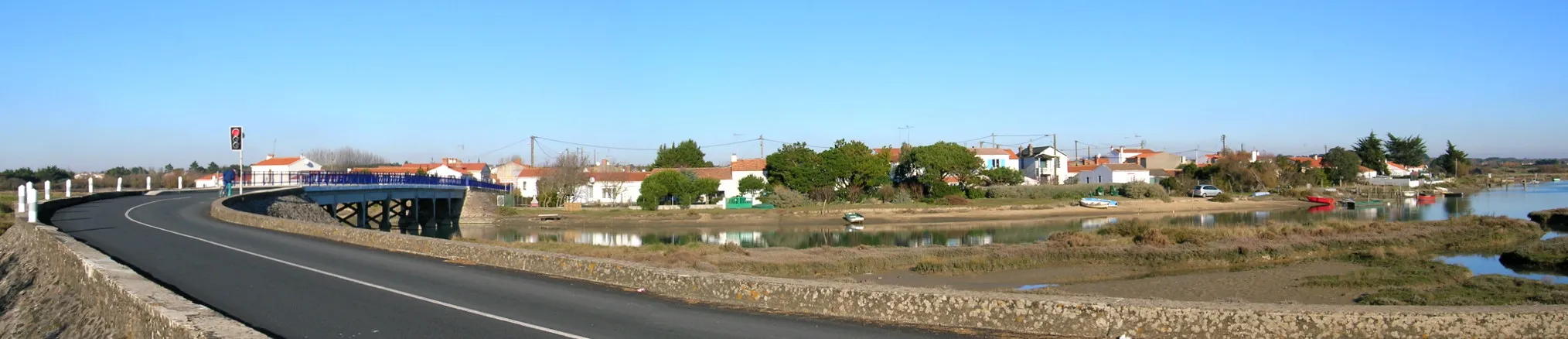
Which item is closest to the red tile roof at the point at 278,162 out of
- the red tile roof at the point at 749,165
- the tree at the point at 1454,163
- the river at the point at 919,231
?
the river at the point at 919,231

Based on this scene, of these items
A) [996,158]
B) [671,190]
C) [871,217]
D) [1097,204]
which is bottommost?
[871,217]

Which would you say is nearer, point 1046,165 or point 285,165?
point 285,165

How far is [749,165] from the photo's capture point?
284 feet

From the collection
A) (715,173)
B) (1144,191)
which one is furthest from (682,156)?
(1144,191)

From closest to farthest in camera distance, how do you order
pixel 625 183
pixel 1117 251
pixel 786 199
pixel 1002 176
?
pixel 1117 251
pixel 786 199
pixel 625 183
pixel 1002 176

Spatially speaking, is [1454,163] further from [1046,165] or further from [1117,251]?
[1117,251]

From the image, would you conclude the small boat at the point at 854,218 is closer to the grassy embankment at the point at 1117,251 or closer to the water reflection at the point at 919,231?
the water reflection at the point at 919,231

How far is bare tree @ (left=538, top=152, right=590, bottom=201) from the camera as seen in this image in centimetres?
7762

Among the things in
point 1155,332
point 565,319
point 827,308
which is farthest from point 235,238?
Answer: point 1155,332

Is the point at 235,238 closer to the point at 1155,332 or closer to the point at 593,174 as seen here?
the point at 1155,332

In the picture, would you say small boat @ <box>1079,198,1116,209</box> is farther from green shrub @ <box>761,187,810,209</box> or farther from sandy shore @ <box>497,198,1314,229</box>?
green shrub @ <box>761,187,810,209</box>

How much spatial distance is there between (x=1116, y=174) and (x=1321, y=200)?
17118mm

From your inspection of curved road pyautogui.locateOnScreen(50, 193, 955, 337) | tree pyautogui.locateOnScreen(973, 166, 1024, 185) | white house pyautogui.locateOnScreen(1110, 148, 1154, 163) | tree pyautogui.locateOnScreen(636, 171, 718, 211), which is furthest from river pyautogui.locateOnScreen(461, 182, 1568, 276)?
white house pyautogui.locateOnScreen(1110, 148, 1154, 163)

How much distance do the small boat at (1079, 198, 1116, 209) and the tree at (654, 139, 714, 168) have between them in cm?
6015
